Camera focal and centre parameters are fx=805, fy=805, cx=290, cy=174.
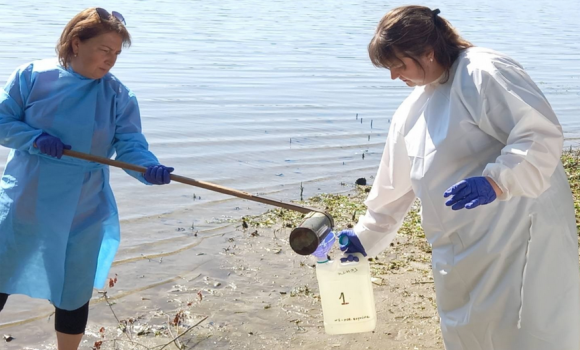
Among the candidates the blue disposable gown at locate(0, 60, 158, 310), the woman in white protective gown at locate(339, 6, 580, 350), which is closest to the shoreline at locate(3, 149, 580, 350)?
the blue disposable gown at locate(0, 60, 158, 310)

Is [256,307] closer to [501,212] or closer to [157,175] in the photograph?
[157,175]

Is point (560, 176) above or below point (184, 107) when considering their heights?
above

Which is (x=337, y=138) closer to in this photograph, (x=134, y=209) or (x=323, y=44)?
(x=134, y=209)

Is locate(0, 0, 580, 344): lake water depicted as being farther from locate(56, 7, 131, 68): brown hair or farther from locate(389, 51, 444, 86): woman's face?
locate(389, 51, 444, 86): woman's face

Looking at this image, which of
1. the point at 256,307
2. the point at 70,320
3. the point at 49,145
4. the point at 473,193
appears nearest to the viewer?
the point at 473,193

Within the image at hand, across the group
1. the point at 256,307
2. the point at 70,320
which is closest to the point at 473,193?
the point at 70,320

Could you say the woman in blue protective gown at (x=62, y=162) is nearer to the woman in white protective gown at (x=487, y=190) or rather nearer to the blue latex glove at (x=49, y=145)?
the blue latex glove at (x=49, y=145)

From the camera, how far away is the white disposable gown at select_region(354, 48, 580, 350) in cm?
274

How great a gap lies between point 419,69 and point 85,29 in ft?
4.85

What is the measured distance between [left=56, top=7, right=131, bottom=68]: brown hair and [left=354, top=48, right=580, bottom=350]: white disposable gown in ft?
4.70

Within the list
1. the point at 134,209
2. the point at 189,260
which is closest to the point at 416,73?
the point at 189,260

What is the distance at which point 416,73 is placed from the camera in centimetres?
301

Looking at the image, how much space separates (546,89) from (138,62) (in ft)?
22.6

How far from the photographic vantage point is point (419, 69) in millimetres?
2994
